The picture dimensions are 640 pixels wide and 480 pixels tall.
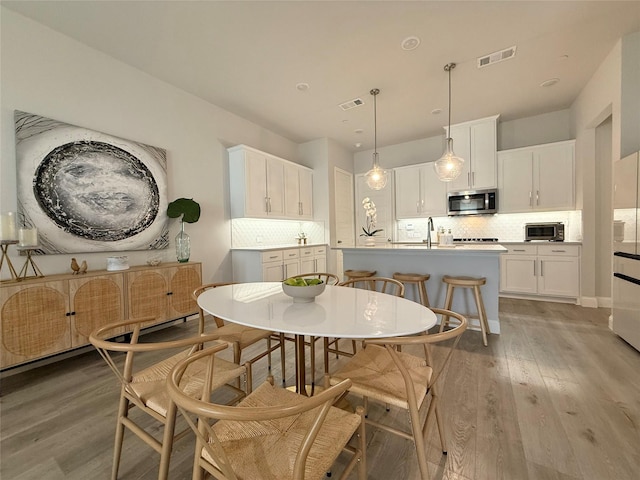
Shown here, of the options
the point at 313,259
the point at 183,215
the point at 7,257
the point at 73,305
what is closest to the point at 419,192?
the point at 313,259

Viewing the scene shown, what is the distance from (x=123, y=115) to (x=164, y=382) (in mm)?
3053

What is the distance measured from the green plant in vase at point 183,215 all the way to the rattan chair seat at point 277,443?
8.94ft

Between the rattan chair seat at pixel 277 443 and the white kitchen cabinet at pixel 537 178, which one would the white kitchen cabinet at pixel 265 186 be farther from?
the white kitchen cabinet at pixel 537 178

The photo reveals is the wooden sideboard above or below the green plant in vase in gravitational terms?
below

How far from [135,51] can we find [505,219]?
5.96 metres

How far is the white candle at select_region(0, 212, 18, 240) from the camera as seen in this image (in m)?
2.07

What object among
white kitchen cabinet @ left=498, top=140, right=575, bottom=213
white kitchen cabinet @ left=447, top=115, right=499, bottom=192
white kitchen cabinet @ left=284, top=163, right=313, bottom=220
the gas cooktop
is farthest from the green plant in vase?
white kitchen cabinet @ left=498, top=140, right=575, bottom=213

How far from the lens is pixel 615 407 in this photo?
5.66 feet

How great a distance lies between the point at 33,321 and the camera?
207 centimetres

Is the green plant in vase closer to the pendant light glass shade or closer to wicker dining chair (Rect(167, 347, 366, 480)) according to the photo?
wicker dining chair (Rect(167, 347, 366, 480))

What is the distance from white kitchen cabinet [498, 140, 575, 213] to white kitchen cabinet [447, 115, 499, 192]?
164 millimetres

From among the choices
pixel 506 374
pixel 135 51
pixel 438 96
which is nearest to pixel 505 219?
pixel 438 96

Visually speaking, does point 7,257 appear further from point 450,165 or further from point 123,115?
point 450,165

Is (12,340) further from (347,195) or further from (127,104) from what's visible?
(347,195)
